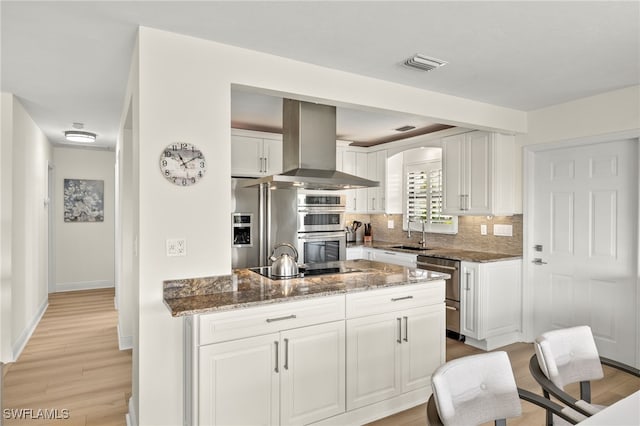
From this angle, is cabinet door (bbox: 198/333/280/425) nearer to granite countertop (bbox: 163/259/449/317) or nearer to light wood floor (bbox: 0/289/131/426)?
granite countertop (bbox: 163/259/449/317)

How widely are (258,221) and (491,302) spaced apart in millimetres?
2628

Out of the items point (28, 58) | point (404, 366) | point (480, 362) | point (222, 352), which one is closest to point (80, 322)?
point (28, 58)

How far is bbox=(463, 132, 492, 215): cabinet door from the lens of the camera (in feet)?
13.8

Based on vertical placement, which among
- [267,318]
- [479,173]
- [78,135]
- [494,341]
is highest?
[78,135]

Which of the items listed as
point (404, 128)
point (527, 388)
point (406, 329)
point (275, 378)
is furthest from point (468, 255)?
point (275, 378)

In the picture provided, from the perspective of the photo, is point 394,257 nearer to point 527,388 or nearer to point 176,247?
point 527,388

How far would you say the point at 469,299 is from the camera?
4.03 m

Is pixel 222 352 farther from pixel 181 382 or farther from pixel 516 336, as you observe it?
pixel 516 336

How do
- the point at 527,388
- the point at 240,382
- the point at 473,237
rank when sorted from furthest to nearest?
the point at 473,237 < the point at 527,388 < the point at 240,382

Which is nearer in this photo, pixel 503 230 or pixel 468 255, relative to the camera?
pixel 468 255

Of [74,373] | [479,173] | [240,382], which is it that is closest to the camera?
[240,382]

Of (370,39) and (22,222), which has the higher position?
(370,39)

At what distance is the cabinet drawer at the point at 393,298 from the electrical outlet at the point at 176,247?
3.47 ft

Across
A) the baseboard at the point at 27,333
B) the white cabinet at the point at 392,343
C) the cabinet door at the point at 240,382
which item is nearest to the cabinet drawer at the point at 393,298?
the white cabinet at the point at 392,343
